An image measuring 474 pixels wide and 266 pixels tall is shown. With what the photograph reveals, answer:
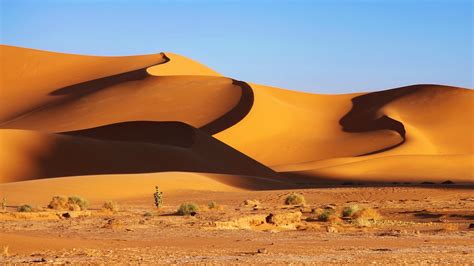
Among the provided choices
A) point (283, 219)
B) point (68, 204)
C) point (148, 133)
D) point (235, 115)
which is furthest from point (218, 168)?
point (283, 219)

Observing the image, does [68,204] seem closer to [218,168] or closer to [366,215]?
[366,215]

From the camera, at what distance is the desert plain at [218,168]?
19344mm

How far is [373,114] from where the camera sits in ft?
308

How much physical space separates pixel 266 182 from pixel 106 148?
10.5 meters

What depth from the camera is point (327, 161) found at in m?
77.1

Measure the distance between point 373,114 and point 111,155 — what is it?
141 feet

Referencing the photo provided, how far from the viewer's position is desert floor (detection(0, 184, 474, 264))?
1628 cm

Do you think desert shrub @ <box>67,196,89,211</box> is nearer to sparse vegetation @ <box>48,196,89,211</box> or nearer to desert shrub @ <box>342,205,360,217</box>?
sparse vegetation @ <box>48,196,89,211</box>

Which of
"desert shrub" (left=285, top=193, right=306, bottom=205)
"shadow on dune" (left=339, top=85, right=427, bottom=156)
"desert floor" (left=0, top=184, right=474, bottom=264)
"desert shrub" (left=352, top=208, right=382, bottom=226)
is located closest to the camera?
"desert floor" (left=0, top=184, right=474, bottom=264)

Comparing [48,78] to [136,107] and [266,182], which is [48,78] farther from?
[266,182]

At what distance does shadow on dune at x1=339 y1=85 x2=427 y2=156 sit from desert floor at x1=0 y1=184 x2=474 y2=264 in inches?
2005

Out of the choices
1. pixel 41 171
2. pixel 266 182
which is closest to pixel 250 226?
pixel 266 182

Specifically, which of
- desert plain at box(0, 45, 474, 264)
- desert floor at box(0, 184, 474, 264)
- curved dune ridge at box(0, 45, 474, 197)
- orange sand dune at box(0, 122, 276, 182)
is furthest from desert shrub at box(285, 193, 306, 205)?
orange sand dune at box(0, 122, 276, 182)

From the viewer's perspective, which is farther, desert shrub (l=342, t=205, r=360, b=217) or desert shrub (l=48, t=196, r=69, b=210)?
desert shrub (l=48, t=196, r=69, b=210)
